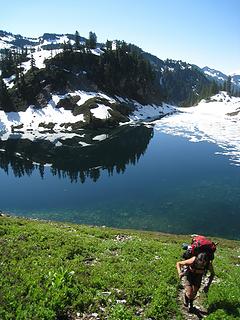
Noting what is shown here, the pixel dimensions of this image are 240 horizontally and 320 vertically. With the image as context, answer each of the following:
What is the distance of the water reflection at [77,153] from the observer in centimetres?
8338

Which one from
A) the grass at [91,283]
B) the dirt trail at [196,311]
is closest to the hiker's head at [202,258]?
the grass at [91,283]

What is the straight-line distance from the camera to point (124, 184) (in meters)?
70.8

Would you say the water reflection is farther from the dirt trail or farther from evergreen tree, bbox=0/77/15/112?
the dirt trail

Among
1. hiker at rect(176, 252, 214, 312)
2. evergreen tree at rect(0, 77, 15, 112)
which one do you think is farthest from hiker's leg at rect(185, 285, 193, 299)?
evergreen tree at rect(0, 77, 15, 112)

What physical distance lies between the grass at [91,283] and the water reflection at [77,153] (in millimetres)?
52967

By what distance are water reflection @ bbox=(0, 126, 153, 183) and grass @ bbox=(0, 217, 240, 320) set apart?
53.0 meters

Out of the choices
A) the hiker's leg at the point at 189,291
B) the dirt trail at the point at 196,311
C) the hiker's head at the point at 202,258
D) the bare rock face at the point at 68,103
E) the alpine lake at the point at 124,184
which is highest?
the bare rock face at the point at 68,103

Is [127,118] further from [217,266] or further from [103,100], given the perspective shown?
[217,266]

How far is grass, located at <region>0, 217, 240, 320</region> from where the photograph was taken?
563 inches

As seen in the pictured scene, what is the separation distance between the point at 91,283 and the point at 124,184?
54.1 m

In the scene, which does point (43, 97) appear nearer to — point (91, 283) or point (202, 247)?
point (91, 283)

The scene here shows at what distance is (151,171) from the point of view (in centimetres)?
8119

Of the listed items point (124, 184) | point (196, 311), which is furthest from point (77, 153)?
point (196, 311)

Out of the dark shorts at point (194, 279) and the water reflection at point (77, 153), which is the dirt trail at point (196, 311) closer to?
the dark shorts at point (194, 279)
